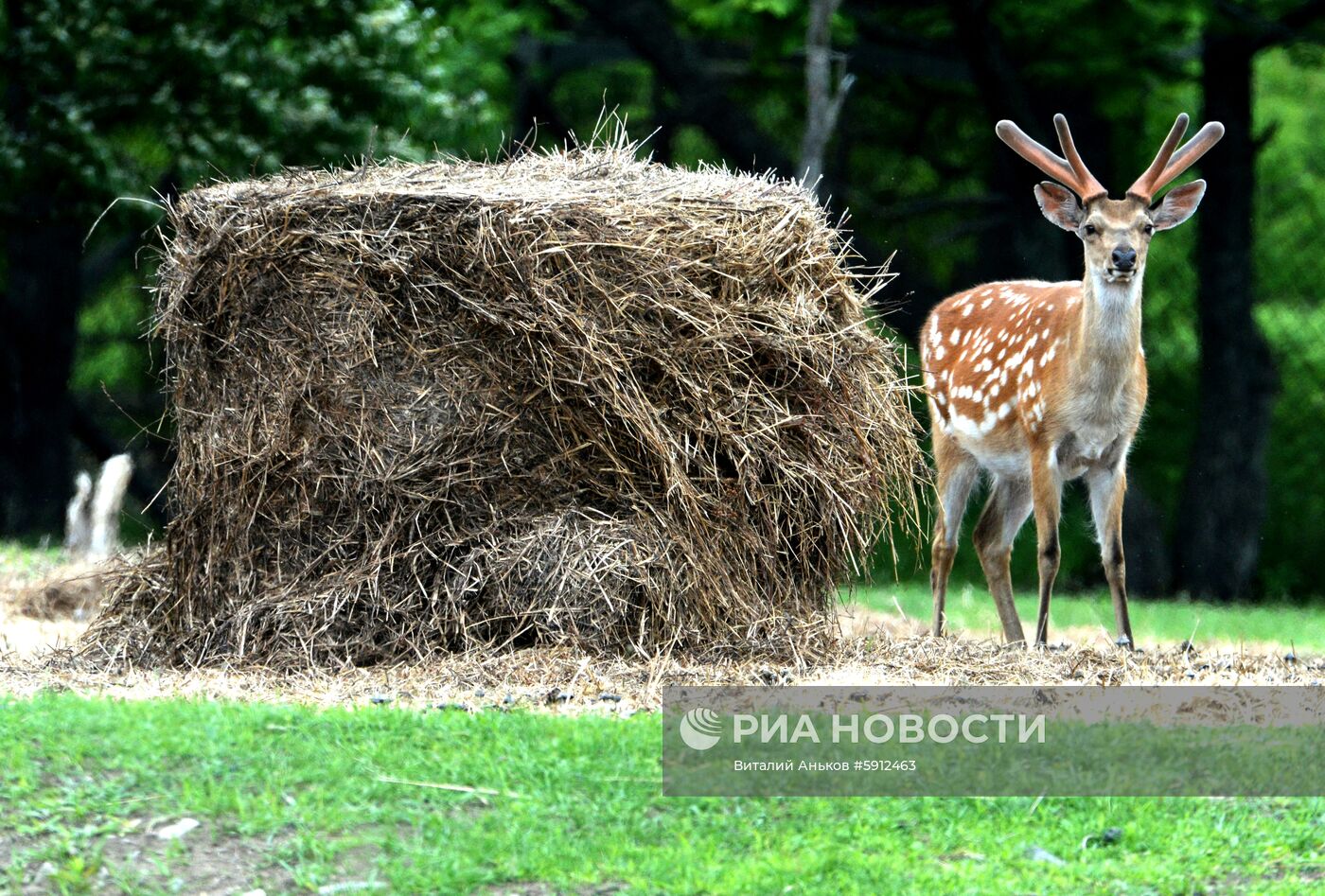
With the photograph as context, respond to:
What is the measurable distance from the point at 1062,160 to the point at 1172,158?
0.47m

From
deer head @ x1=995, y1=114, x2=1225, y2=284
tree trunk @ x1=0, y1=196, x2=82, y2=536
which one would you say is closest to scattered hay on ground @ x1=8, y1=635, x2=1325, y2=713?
deer head @ x1=995, y1=114, x2=1225, y2=284

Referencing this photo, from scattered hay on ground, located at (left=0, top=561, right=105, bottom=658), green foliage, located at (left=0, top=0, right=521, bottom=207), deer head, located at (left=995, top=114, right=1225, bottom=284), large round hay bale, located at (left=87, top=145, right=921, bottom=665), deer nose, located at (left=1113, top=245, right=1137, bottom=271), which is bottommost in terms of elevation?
scattered hay on ground, located at (left=0, top=561, right=105, bottom=658)

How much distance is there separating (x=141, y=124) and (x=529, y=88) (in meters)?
3.56

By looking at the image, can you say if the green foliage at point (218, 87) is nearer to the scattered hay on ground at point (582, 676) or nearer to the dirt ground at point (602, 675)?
the dirt ground at point (602, 675)

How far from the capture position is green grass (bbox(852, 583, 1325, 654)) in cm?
918

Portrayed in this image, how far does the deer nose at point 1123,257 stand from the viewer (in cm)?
673

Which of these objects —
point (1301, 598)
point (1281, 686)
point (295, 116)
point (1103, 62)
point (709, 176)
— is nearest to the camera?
point (1281, 686)

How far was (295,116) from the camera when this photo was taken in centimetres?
1331

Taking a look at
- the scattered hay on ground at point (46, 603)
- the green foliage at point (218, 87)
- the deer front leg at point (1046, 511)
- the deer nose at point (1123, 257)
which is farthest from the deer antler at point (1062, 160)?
the green foliage at point (218, 87)

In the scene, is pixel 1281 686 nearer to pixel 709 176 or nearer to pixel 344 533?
pixel 709 176

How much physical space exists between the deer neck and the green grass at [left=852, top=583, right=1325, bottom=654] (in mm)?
1626

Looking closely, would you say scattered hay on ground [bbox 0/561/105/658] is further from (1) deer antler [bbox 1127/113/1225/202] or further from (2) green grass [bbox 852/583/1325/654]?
(1) deer antler [bbox 1127/113/1225/202]

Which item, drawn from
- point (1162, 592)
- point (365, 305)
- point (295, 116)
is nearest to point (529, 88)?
point (295, 116)

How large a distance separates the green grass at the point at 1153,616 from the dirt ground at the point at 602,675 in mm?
1406
